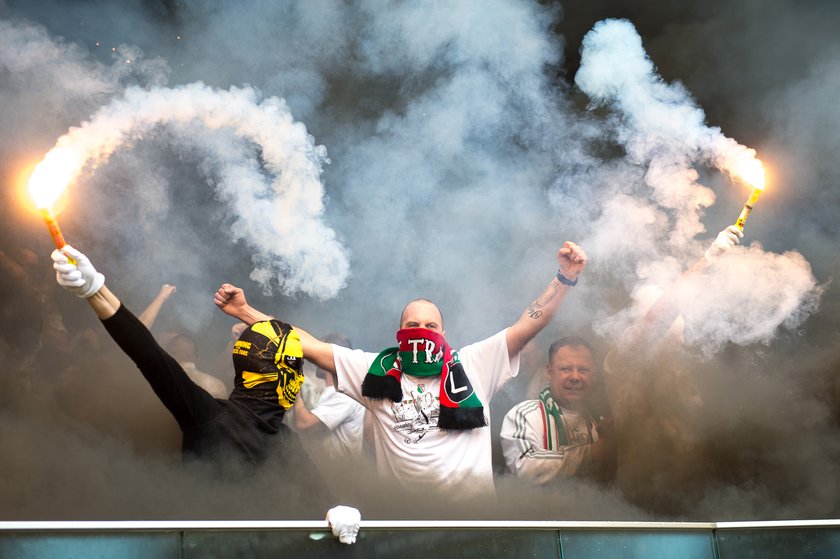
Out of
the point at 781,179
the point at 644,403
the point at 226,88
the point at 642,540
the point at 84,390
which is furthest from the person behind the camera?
the point at 781,179

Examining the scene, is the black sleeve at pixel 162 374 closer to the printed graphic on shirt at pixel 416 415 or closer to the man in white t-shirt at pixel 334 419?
the man in white t-shirt at pixel 334 419

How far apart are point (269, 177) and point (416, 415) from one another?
118 centimetres

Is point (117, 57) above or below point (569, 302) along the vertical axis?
above

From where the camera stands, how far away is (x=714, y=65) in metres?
5.20

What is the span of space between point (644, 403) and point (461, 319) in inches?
37.2

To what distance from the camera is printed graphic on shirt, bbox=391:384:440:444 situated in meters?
4.28

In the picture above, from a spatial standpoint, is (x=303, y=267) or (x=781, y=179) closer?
(x=303, y=267)

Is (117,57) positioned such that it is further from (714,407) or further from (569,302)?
(714,407)

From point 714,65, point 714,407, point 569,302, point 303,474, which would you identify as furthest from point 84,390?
point 714,65

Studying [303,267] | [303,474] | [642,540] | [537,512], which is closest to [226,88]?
[303,267]

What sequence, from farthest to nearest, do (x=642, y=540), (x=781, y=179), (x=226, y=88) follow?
(x=781, y=179) → (x=226, y=88) → (x=642, y=540)

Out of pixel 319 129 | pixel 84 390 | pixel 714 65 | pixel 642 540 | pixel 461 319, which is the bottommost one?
pixel 642 540

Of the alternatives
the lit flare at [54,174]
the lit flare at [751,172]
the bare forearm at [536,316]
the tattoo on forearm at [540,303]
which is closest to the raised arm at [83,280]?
the lit flare at [54,174]

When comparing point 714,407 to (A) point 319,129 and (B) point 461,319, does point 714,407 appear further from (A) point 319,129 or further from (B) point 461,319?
(A) point 319,129
